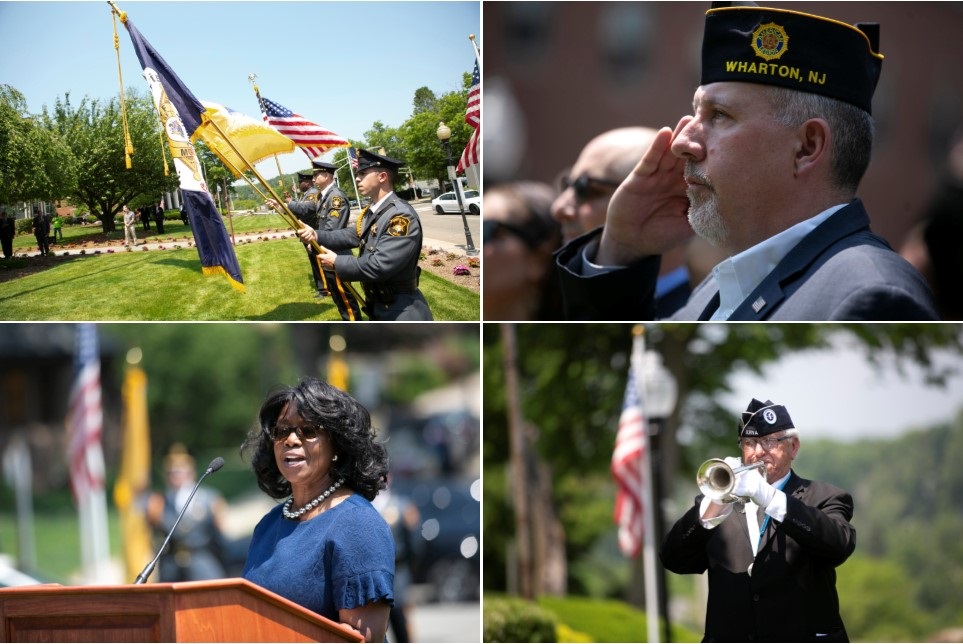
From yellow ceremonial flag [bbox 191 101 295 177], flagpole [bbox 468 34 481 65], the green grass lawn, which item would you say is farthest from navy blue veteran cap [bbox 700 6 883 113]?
yellow ceremonial flag [bbox 191 101 295 177]

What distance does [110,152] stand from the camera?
16.3 feet

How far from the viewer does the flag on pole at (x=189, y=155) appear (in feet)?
15.7

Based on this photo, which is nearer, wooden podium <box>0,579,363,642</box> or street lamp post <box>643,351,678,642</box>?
wooden podium <box>0,579,363,642</box>

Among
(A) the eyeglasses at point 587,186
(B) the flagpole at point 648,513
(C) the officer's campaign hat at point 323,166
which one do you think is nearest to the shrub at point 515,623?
(B) the flagpole at point 648,513

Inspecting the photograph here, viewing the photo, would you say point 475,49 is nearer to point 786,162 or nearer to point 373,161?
point 373,161

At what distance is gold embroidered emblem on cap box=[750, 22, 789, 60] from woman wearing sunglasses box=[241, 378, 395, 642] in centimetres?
148

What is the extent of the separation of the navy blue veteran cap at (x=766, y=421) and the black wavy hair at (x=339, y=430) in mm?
1069

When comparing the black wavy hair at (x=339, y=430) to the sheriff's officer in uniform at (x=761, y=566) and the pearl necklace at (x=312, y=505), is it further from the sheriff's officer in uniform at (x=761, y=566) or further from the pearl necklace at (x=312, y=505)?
the sheriff's officer in uniform at (x=761, y=566)

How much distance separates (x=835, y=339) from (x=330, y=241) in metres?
2.56

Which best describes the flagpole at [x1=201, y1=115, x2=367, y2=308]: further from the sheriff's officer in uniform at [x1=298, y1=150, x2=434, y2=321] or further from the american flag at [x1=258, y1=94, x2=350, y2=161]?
the american flag at [x1=258, y1=94, x2=350, y2=161]

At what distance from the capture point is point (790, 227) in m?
3.16

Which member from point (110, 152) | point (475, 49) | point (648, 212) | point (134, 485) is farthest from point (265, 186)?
point (134, 485)

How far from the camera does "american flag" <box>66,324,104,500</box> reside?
7418 mm

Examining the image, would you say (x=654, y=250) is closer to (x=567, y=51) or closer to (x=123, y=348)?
(x=567, y=51)
